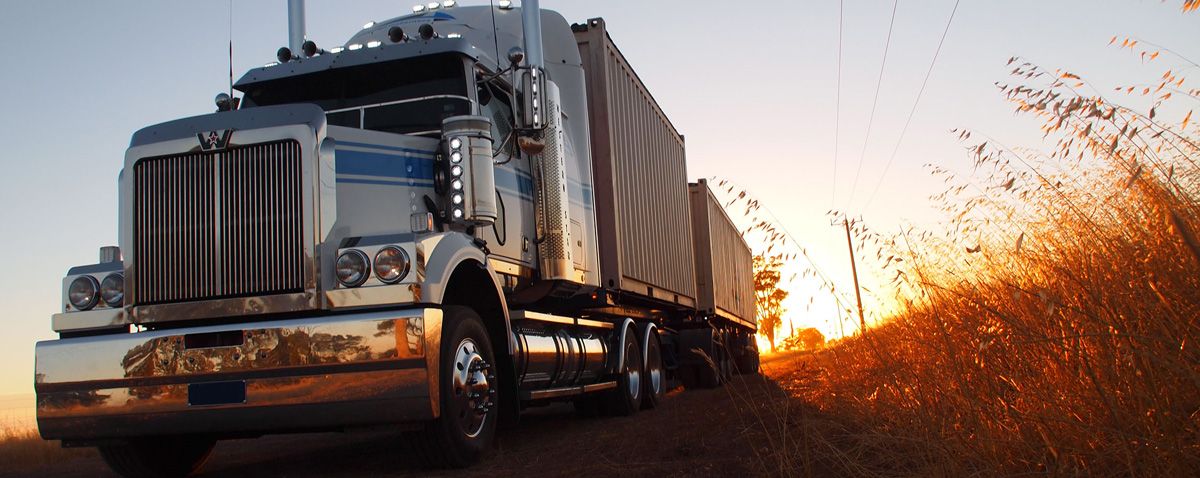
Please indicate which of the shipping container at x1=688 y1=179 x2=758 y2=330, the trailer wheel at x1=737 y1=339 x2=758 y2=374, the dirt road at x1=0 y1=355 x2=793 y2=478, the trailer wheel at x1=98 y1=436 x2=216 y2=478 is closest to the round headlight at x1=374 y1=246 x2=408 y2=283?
the dirt road at x1=0 y1=355 x2=793 y2=478

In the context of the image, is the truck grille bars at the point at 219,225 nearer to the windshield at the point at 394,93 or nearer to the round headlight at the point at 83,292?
the round headlight at the point at 83,292

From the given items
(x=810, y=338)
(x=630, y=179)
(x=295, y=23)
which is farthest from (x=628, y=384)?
(x=295, y=23)

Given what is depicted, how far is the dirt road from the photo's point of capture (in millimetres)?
5223

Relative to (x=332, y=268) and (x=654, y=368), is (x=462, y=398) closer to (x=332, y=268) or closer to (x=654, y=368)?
(x=332, y=268)

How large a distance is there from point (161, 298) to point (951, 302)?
4.41 m

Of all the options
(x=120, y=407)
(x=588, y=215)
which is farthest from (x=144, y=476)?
(x=588, y=215)

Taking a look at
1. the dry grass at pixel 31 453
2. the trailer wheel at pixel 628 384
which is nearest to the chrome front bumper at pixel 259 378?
the dry grass at pixel 31 453

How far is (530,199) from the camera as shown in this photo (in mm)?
7316

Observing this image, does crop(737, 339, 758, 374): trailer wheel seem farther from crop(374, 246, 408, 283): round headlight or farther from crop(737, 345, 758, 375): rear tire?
crop(374, 246, 408, 283): round headlight

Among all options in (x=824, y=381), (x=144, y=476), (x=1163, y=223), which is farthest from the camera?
(x=824, y=381)

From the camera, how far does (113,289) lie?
214 inches

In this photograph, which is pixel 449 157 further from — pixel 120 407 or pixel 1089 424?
pixel 1089 424

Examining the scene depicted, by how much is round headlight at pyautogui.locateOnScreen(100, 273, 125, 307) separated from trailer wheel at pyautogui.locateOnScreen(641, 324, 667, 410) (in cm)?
590

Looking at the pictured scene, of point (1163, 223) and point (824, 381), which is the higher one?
point (1163, 223)
